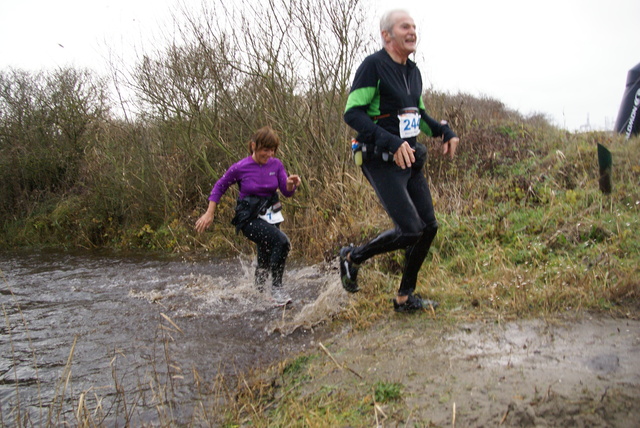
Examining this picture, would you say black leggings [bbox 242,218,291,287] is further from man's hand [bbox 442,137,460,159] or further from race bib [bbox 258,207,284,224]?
man's hand [bbox 442,137,460,159]

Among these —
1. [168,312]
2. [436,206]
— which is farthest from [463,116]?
[168,312]

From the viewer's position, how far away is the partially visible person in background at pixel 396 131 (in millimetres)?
3686

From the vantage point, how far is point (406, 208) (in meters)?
3.79

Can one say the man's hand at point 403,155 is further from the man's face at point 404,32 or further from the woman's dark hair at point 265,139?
the woman's dark hair at point 265,139

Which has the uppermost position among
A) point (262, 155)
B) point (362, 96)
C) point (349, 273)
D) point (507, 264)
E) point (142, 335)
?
point (362, 96)

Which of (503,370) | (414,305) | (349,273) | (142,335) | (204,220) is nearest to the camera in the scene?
(503,370)

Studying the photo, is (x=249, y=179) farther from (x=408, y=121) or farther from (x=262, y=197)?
(x=408, y=121)

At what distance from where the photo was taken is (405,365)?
123 inches

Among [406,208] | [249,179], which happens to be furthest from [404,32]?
[249,179]

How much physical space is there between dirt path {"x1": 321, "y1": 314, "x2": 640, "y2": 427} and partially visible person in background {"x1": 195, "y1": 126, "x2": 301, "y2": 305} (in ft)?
4.96

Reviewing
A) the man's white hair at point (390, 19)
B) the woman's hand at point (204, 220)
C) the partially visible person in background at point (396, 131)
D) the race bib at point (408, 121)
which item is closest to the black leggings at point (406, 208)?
Result: the partially visible person in background at point (396, 131)

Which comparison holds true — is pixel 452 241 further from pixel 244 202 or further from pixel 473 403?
pixel 473 403

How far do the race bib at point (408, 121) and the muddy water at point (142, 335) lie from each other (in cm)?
174

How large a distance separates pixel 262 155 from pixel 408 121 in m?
1.81
